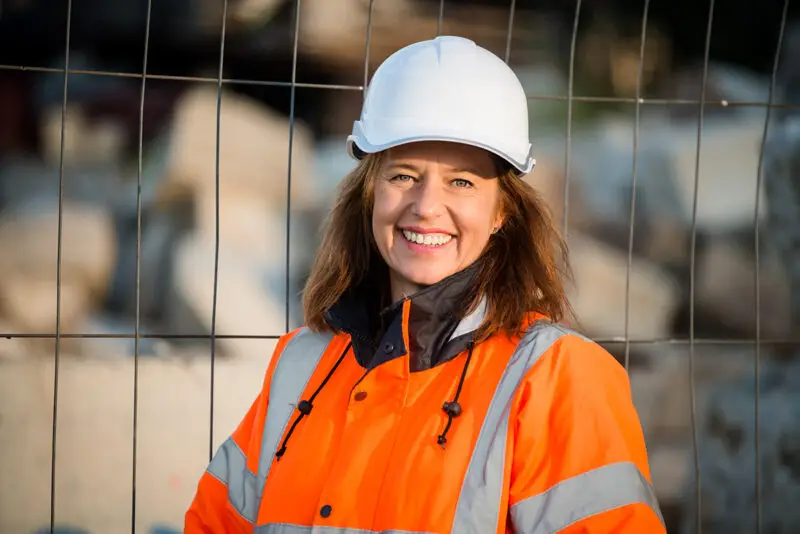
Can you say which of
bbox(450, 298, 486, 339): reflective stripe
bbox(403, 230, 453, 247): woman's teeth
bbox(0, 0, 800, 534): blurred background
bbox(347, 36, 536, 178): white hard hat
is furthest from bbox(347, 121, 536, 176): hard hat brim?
bbox(0, 0, 800, 534): blurred background

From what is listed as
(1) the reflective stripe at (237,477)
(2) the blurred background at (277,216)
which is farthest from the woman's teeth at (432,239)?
(2) the blurred background at (277,216)

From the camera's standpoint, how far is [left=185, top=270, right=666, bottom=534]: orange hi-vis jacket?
4.89 ft

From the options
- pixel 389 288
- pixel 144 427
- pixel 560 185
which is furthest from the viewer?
pixel 560 185

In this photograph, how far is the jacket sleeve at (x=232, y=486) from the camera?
1.88 m

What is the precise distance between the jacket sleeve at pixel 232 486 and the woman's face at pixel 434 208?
456 millimetres

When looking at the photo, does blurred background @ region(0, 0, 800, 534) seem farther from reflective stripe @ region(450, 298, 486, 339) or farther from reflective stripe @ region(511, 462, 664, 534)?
reflective stripe @ region(511, 462, 664, 534)

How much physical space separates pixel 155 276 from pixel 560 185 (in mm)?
1889

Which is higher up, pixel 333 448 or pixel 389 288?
pixel 389 288

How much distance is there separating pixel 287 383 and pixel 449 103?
2.24 ft

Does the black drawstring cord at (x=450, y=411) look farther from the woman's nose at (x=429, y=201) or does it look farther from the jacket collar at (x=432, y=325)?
the woman's nose at (x=429, y=201)

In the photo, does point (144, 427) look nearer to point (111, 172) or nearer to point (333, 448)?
point (111, 172)

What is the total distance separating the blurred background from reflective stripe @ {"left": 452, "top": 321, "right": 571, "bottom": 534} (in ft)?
7.36

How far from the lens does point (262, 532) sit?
68.6 inches

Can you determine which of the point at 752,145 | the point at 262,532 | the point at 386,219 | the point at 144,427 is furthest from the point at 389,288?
the point at 752,145
